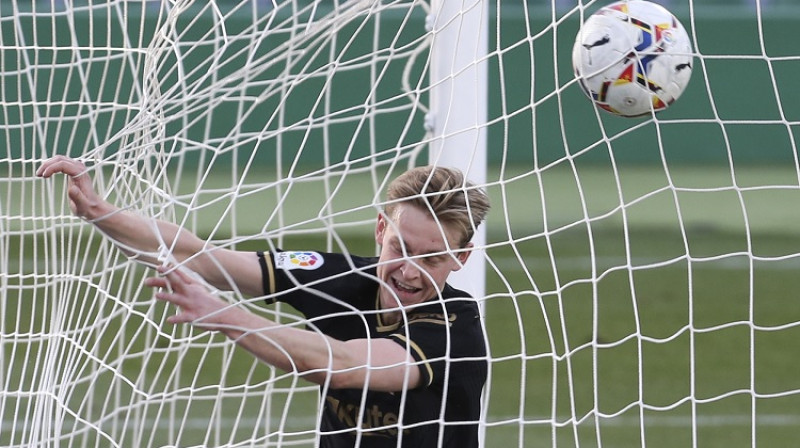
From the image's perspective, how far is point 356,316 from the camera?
10.3ft

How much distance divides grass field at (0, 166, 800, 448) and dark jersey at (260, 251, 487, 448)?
5.8 inches

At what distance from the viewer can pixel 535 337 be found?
23.9 feet

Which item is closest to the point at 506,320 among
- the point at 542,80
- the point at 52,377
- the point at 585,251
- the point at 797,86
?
the point at 585,251

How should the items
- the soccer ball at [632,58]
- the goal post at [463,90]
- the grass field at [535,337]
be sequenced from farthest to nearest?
the grass field at [535,337], the goal post at [463,90], the soccer ball at [632,58]

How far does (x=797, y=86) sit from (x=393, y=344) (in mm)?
11252

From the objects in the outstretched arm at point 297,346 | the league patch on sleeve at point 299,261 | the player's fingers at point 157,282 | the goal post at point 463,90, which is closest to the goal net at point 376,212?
the goal post at point 463,90

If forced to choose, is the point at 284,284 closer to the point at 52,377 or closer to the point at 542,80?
the point at 52,377

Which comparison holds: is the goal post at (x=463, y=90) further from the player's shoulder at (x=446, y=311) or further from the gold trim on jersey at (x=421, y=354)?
the gold trim on jersey at (x=421, y=354)

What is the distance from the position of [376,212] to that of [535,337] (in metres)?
2.65

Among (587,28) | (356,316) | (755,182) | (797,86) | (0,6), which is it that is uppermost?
(587,28)

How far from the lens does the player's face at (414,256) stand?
2.96 metres

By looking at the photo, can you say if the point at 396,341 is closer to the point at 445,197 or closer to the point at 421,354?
the point at 421,354

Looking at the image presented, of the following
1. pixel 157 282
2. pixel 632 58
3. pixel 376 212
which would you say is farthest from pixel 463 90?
pixel 376 212

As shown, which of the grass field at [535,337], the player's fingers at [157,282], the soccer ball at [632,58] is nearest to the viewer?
the player's fingers at [157,282]
